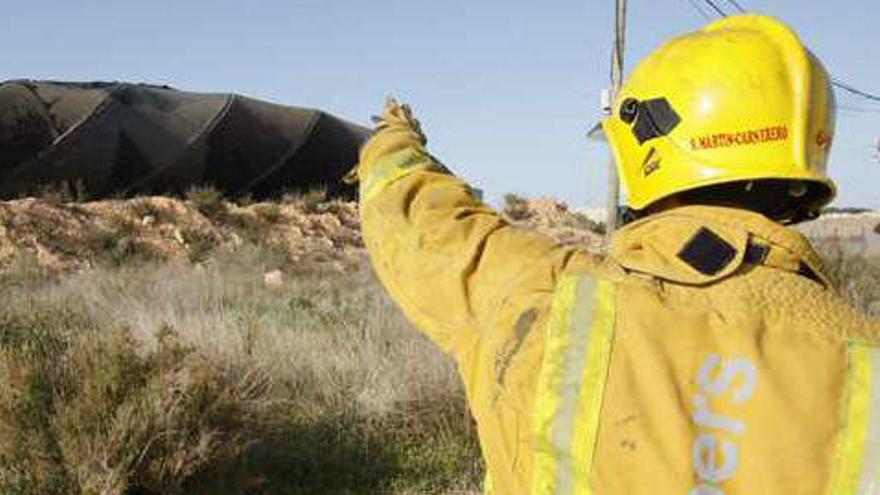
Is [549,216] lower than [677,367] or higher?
lower

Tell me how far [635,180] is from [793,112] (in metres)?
0.27

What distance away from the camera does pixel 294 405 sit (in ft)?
22.8

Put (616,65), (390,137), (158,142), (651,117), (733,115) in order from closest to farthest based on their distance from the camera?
A: (733,115) → (651,117) → (390,137) → (616,65) → (158,142)

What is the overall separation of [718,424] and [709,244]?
9.9 inches

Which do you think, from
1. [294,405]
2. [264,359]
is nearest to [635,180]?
[294,405]

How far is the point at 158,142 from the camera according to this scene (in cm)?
2192

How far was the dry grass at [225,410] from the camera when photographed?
5398 mm

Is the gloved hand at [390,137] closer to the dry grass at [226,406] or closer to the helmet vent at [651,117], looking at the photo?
the helmet vent at [651,117]

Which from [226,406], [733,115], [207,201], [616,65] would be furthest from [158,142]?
[733,115]

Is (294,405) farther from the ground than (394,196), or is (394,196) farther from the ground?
(394,196)

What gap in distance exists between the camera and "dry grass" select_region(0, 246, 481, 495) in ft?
17.7

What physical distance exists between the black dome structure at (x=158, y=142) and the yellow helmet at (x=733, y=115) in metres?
19.5

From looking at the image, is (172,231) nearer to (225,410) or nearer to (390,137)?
(225,410)

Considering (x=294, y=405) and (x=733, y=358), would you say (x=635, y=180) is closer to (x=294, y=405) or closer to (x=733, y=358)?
(x=733, y=358)
